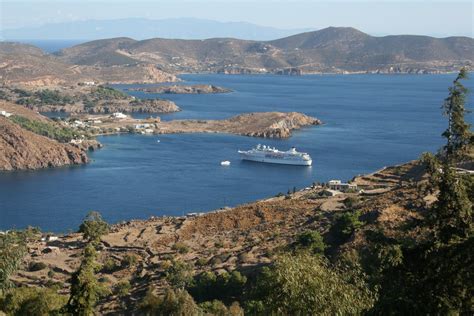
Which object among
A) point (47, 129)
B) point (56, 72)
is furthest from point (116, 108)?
point (56, 72)

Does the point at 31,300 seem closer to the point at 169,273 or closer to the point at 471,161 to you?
the point at 169,273

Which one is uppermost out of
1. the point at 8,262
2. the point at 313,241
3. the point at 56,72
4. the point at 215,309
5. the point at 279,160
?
the point at 56,72

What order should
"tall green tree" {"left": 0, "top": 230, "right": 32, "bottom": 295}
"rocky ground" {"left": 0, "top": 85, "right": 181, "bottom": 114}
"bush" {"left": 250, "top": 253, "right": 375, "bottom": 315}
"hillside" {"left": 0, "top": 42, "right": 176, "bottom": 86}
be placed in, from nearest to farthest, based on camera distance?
"bush" {"left": 250, "top": 253, "right": 375, "bottom": 315} < "tall green tree" {"left": 0, "top": 230, "right": 32, "bottom": 295} < "rocky ground" {"left": 0, "top": 85, "right": 181, "bottom": 114} < "hillside" {"left": 0, "top": 42, "right": 176, "bottom": 86}

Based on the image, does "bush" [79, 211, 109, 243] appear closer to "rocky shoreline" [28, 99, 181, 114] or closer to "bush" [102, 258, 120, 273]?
"bush" [102, 258, 120, 273]

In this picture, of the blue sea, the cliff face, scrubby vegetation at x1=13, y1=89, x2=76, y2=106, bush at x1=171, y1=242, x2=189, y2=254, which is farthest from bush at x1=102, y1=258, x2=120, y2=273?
scrubby vegetation at x1=13, y1=89, x2=76, y2=106

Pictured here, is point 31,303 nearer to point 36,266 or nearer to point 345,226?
point 36,266

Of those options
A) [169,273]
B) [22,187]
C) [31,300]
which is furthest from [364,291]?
[22,187]
